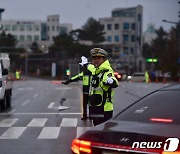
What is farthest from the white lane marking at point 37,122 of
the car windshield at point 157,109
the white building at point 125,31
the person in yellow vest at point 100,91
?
the white building at point 125,31

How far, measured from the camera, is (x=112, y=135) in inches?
183

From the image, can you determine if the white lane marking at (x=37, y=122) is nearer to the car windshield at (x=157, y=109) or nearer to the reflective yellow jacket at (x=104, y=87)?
the reflective yellow jacket at (x=104, y=87)

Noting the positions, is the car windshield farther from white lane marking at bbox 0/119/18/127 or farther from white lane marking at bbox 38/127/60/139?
white lane marking at bbox 0/119/18/127

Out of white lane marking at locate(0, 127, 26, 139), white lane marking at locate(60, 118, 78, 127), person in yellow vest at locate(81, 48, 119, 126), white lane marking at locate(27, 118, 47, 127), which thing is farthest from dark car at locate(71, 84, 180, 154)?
white lane marking at locate(27, 118, 47, 127)

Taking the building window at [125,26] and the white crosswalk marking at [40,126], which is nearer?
the white crosswalk marking at [40,126]

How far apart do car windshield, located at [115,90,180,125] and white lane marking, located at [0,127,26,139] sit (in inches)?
243

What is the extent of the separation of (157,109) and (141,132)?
92 centimetres

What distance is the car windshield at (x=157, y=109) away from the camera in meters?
5.16

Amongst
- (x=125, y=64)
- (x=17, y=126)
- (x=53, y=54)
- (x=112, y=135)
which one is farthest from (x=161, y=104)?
(x=125, y=64)

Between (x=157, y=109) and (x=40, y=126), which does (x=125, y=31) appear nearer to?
(x=40, y=126)

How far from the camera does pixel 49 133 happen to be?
39.8ft

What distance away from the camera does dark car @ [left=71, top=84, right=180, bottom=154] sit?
14.4ft

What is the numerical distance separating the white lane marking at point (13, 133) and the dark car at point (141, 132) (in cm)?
627

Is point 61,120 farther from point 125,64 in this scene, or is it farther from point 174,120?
point 125,64
